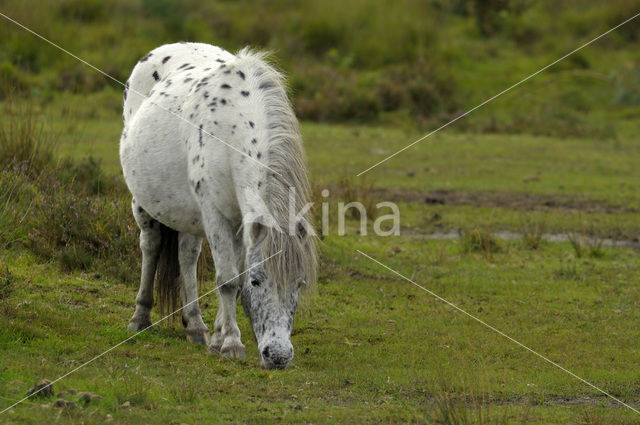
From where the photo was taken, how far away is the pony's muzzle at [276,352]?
5918 millimetres

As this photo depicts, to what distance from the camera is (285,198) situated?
6.06 meters

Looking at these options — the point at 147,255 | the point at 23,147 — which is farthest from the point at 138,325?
the point at 23,147

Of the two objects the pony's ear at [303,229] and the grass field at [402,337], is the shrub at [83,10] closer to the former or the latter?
the grass field at [402,337]

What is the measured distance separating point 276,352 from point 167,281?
1.97m

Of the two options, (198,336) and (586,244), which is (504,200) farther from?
(198,336)

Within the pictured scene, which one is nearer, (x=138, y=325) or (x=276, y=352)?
→ (x=276, y=352)

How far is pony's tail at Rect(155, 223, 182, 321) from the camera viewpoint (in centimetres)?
759

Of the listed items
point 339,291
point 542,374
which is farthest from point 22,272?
point 542,374

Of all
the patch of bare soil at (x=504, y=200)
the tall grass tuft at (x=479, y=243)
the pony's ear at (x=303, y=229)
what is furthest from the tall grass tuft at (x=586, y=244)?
the pony's ear at (x=303, y=229)

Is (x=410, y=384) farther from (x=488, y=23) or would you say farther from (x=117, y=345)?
(x=488, y=23)

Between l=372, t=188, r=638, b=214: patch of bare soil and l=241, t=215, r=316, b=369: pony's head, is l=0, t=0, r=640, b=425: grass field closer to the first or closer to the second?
l=372, t=188, r=638, b=214: patch of bare soil

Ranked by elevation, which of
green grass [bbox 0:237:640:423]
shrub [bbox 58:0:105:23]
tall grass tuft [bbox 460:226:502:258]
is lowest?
green grass [bbox 0:237:640:423]

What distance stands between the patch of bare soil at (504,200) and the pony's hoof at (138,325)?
237 inches

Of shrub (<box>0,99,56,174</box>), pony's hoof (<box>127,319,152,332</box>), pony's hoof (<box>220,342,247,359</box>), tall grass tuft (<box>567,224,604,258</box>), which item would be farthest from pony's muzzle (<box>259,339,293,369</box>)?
tall grass tuft (<box>567,224,604,258</box>)
